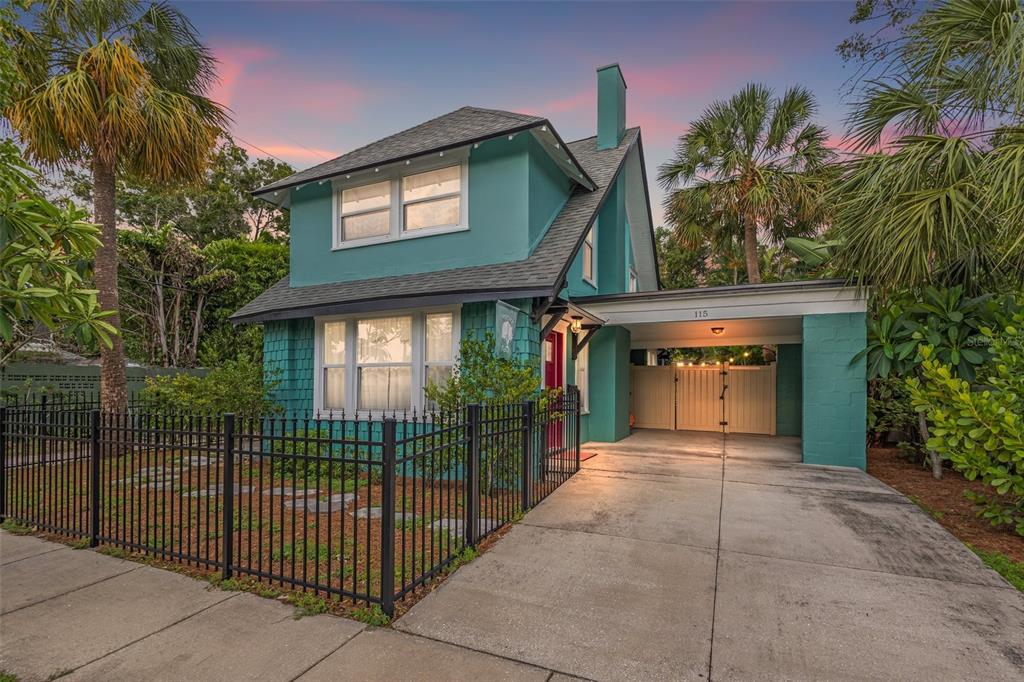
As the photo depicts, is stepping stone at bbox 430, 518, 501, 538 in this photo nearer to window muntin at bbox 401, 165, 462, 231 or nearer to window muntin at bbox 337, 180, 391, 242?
window muntin at bbox 401, 165, 462, 231

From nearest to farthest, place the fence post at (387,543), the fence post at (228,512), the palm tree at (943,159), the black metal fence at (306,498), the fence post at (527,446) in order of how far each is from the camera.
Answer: the fence post at (387,543), the black metal fence at (306,498), the fence post at (228,512), the palm tree at (943,159), the fence post at (527,446)

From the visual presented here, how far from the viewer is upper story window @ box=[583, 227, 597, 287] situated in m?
10.0

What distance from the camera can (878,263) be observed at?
6.59 meters

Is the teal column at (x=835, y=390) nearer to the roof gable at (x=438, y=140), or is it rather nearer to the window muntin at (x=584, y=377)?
the window muntin at (x=584, y=377)

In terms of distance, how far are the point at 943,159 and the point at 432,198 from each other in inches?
291

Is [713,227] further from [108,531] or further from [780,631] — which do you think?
[108,531]

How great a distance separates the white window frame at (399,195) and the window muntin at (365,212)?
0.06m

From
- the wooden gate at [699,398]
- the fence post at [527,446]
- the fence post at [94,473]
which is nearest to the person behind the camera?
the fence post at [94,473]

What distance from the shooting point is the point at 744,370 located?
1280 cm

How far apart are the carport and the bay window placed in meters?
2.96

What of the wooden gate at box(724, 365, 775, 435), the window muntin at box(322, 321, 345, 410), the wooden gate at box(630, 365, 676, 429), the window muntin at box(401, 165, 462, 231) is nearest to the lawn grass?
the window muntin at box(401, 165, 462, 231)

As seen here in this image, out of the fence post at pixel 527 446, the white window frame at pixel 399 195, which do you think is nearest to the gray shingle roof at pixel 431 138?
the white window frame at pixel 399 195

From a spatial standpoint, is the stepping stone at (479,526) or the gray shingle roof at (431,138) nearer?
the stepping stone at (479,526)

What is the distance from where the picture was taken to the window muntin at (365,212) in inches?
352
